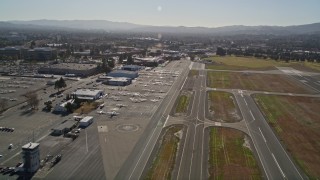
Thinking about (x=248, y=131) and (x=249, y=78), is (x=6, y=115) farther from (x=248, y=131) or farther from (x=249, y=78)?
(x=249, y=78)

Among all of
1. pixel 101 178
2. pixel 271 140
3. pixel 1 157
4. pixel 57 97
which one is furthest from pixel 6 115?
pixel 271 140

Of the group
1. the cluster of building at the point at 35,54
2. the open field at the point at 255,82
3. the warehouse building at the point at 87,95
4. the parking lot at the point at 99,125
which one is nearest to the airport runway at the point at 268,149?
the parking lot at the point at 99,125

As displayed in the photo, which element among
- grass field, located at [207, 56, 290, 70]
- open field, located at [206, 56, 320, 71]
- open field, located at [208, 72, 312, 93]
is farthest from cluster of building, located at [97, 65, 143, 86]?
grass field, located at [207, 56, 290, 70]

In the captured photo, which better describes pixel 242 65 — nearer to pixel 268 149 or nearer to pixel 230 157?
pixel 268 149

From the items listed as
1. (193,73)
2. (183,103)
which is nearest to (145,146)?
(183,103)

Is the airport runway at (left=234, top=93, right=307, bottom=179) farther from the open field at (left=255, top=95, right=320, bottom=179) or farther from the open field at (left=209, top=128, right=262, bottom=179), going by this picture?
the open field at (left=209, top=128, right=262, bottom=179)

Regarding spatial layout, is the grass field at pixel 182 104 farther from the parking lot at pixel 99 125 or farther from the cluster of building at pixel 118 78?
the cluster of building at pixel 118 78
